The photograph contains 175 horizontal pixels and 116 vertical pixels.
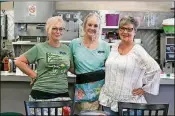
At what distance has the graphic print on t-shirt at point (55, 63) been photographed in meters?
2.66

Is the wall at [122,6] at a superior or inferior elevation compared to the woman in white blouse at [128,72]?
superior

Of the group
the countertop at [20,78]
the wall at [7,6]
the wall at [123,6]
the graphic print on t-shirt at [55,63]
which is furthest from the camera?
the wall at [123,6]

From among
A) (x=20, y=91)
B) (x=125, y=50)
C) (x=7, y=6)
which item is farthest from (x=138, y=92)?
(x=7, y=6)

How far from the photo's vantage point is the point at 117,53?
2.62 m

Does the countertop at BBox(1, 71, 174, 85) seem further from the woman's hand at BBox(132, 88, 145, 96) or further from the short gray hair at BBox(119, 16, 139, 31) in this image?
the short gray hair at BBox(119, 16, 139, 31)

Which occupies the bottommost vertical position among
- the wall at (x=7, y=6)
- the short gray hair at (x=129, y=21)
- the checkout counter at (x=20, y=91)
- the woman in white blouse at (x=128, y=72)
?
the checkout counter at (x=20, y=91)

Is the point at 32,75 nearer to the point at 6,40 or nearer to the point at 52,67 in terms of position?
the point at 52,67

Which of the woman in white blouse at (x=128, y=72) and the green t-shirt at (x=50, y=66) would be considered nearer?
the woman in white blouse at (x=128, y=72)

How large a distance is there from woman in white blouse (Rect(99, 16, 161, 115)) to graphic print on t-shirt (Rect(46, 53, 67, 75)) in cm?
A: 41

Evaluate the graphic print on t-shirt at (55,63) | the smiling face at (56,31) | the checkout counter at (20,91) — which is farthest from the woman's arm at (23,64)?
the checkout counter at (20,91)

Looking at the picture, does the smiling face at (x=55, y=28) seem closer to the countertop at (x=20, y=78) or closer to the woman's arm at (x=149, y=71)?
the woman's arm at (x=149, y=71)

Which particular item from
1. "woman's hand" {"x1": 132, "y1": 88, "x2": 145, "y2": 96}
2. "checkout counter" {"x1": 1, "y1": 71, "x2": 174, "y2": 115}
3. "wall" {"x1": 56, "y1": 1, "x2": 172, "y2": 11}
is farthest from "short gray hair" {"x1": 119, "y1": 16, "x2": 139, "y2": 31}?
"wall" {"x1": 56, "y1": 1, "x2": 172, "y2": 11}

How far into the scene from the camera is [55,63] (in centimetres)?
266

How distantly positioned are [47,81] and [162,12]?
3.83m
